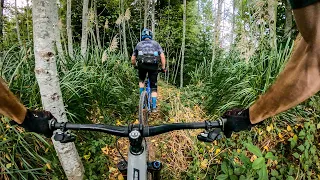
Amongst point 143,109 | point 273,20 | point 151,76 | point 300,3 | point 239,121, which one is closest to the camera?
point 300,3

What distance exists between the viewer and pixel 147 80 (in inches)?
230

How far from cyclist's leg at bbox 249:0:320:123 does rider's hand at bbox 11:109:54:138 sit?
40.6 inches

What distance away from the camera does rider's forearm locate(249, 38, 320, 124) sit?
906 millimetres

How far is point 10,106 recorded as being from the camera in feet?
3.81

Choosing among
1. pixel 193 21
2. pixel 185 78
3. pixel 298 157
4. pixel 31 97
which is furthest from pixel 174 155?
pixel 193 21

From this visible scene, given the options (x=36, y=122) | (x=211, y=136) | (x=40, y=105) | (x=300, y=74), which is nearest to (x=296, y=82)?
(x=300, y=74)

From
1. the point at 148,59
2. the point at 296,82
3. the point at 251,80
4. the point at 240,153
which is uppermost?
the point at 296,82

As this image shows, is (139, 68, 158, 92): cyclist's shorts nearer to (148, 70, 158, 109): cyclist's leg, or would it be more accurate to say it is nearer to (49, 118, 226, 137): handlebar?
(148, 70, 158, 109): cyclist's leg

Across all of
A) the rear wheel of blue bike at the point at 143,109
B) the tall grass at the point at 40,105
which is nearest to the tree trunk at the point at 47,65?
the tall grass at the point at 40,105

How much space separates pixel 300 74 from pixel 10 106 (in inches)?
49.2

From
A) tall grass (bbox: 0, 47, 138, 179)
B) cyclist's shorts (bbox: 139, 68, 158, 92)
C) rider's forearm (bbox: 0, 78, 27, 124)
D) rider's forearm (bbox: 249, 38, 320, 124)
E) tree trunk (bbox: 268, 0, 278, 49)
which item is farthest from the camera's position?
cyclist's shorts (bbox: 139, 68, 158, 92)

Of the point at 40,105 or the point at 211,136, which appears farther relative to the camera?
the point at 40,105

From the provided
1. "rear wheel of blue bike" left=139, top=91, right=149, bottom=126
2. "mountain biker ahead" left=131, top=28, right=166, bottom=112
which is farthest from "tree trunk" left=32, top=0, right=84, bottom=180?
"mountain biker ahead" left=131, top=28, right=166, bottom=112

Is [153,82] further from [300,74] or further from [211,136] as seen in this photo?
[300,74]
